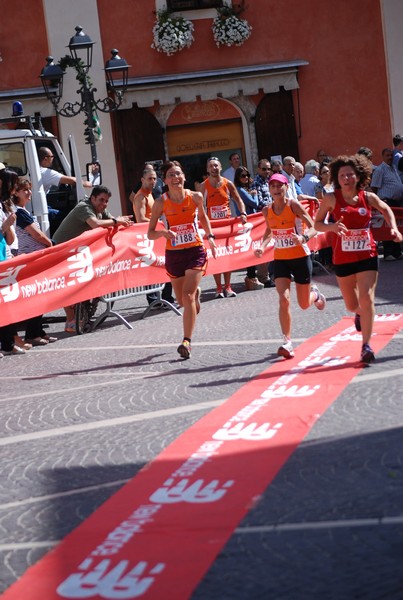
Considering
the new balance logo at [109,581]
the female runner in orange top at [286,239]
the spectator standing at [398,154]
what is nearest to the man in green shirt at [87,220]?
the female runner in orange top at [286,239]

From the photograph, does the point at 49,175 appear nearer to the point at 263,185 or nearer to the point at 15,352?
the point at 263,185

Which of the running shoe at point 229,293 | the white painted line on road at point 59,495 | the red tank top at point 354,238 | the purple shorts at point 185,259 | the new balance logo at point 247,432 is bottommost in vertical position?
the running shoe at point 229,293

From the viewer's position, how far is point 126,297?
15125mm

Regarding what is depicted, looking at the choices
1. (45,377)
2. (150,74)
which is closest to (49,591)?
(45,377)

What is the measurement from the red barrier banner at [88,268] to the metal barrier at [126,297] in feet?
0.32

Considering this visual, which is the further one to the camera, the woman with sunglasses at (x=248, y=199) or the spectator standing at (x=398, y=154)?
the spectator standing at (x=398, y=154)

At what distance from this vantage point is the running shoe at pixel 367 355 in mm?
9711

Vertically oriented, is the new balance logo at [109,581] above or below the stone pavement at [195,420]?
above

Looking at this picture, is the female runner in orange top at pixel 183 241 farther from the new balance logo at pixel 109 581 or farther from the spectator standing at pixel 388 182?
the spectator standing at pixel 388 182

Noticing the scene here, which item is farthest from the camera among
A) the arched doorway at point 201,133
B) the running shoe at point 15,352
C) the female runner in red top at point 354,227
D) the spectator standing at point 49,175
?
the arched doorway at point 201,133

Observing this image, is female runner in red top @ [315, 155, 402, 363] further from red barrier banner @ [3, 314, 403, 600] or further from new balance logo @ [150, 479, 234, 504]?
new balance logo @ [150, 479, 234, 504]

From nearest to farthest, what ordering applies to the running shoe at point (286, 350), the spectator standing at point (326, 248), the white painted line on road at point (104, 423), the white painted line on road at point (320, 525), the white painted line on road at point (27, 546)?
the white painted line on road at point (320, 525)
the white painted line on road at point (27, 546)
the white painted line on road at point (104, 423)
the running shoe at point (286, 350)
the spectator standing at point (326, 248)

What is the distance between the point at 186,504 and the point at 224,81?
23.1m

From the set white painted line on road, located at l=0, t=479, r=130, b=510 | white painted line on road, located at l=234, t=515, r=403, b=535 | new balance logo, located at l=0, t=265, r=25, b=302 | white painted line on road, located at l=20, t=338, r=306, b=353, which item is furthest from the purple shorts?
white painted line on road, located at l=234, t=515, r=403, b=535
